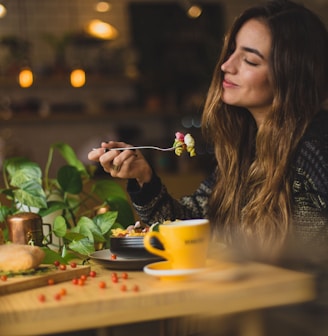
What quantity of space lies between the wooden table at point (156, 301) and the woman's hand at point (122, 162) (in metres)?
0.73

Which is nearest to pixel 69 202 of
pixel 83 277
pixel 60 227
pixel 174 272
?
pixel 60 227

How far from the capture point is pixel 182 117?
699 centimetres

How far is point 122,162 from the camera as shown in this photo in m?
1.98

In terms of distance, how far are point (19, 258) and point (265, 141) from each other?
1.06 meters

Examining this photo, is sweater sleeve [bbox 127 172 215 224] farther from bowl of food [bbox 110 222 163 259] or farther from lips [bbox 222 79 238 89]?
bowl of food [bbox 110 222 163 259]

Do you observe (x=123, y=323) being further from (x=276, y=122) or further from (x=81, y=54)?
(x=81, y=54)

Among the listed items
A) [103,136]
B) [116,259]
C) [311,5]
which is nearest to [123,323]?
[116,259]

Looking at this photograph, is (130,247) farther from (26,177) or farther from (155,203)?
(155,203)

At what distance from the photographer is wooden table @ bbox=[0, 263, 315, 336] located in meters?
0.97

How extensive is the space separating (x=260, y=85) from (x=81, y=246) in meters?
0.86

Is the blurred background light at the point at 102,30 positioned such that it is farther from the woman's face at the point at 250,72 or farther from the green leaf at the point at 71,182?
the green leaf at the point at 71,182

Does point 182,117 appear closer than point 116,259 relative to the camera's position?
No

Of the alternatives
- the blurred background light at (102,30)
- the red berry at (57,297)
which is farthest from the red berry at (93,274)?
the blurred background light at (102,30)

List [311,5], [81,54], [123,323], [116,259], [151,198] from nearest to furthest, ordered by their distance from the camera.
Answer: [123,323]
[116,259]
[151,198]
[81,54]
[311,5]
